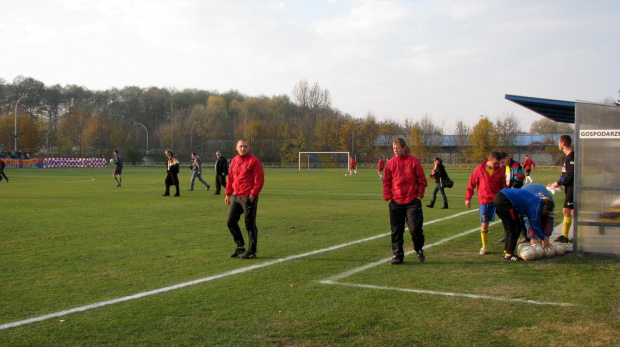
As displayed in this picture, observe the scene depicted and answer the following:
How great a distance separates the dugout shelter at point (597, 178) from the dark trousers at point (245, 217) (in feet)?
16.5

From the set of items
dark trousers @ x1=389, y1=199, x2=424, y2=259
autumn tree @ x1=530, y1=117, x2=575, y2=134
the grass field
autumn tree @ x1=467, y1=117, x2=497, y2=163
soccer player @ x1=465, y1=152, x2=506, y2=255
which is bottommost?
the grass field

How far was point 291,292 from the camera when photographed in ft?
19.9

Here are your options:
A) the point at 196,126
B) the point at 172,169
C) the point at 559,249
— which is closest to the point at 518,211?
the point at 559,249

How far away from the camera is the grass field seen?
466cm

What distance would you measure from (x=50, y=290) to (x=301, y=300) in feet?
9.54

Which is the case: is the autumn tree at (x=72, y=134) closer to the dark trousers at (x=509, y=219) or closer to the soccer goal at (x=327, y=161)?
the soccer goal at (x=327, y=161)

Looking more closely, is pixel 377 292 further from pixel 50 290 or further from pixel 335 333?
pixel 50 290

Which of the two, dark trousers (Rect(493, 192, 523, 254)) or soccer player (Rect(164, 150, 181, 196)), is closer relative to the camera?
dark trousers (Rect(493, 192, 523, 254))

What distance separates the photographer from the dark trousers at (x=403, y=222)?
25.3 ft

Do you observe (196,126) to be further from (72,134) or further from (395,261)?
(395,261)

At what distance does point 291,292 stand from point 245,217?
240cm

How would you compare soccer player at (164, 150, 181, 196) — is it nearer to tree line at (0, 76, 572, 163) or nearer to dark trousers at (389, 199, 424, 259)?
dark trousers at (389, 199, 424, 259)

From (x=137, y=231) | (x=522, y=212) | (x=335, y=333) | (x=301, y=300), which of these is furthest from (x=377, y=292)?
(x=137, y=231)

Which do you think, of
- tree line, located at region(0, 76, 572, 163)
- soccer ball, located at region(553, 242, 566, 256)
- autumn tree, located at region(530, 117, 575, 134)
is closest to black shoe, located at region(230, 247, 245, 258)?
soccer ball, located at region(553, 242, 566, 256)
